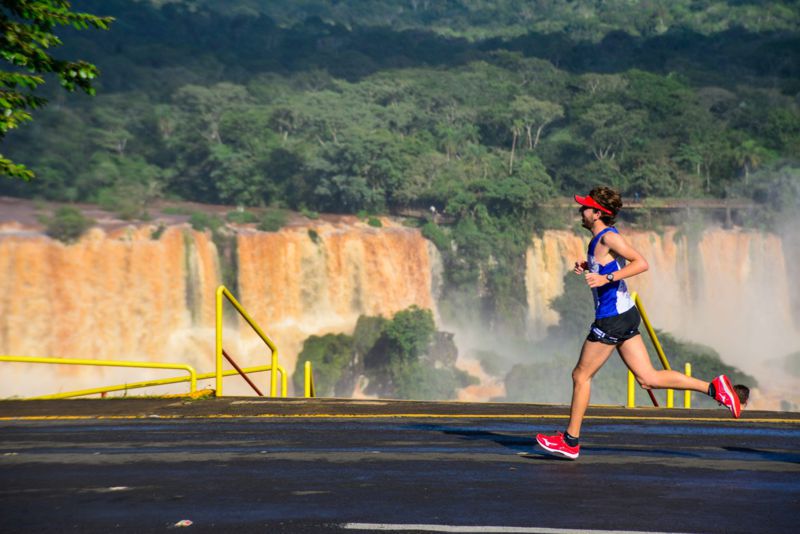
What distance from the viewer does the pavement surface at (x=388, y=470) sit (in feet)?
21.0

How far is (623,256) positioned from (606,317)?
42cm

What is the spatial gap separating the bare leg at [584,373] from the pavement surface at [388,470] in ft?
0.97

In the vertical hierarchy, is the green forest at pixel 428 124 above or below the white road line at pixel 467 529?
above

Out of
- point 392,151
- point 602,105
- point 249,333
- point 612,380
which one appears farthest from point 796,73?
point 249,333

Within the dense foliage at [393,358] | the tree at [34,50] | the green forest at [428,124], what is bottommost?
the dense foliage at [393,358]

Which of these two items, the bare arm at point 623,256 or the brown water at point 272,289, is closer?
the bare arm at point 623,256

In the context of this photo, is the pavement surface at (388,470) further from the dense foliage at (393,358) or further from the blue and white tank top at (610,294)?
the dense foliage at (393,358)

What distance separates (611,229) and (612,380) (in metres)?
75.3

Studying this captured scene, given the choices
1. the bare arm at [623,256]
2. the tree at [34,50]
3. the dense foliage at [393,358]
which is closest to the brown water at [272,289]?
the dense foliage at [393,358]

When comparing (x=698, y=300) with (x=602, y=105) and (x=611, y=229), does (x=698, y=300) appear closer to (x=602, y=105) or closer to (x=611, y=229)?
(x=602, y=105)

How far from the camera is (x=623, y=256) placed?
8.12 meters

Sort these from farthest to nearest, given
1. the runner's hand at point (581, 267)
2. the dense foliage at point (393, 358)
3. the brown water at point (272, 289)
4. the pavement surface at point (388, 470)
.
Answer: the dense foliage at point (393, 358), the brown water at point (272, 289), the runner's hand at point (581, 267), the pavement surface at point (388, 470)

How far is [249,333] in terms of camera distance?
3204 inches

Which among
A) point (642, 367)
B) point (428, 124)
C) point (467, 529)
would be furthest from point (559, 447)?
point (428, 124)
